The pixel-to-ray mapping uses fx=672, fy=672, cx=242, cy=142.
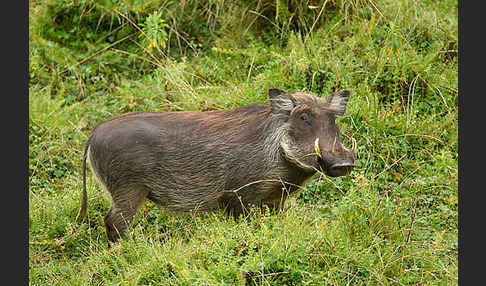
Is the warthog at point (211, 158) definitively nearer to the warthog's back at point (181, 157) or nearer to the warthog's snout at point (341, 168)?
the warthog's back at point (181, 157)

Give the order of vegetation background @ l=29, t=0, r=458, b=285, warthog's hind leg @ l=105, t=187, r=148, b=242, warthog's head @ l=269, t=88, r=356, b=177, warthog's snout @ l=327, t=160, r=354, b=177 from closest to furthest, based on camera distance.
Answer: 1. vegetation background @ l=29, t=0, r=458, b=285
2. warthog's snout @ l=327, t=160, r=354, b=177
3. warthog's head @ l=269, t=88, r=356, b=177
4. warthog's hind leg @ l=105, t=187, r=148, b=242

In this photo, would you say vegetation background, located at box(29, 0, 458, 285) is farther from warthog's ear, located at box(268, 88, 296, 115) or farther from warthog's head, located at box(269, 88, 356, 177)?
warthog's ear, located at box(268, 88, 296, 115)

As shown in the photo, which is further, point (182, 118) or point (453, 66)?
point (453, 66)

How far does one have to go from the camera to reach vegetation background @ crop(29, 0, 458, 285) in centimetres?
469

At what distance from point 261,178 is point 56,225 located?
1.91 meters

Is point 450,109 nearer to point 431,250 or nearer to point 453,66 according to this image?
point 453,66

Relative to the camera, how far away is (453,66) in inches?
290

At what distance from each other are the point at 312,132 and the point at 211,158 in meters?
0.84

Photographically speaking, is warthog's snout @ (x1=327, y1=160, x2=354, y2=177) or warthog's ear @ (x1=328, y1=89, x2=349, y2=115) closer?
warthog's snout @ (x1=327, y1=160, x2=354, y2=177)

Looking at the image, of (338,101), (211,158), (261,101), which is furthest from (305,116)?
(261,101)

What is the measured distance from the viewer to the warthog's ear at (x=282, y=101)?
5305 millimetres

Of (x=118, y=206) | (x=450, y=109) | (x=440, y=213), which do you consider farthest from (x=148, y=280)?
(x=450, y=109)

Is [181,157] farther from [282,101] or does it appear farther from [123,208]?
[282,101]

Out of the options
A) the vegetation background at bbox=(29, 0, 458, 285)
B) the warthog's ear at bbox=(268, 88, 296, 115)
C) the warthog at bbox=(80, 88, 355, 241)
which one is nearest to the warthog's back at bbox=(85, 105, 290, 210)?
the warthog at bbox=(80, 88, 355, 241)
